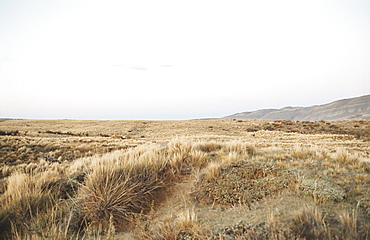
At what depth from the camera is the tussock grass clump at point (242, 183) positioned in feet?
14.1

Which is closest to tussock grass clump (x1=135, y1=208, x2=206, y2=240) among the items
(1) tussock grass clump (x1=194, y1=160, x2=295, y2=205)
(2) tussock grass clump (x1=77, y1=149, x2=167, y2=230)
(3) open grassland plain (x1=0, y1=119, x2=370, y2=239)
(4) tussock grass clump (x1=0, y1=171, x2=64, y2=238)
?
(3) open grassland plain (x1=0, y1=119, x2=370, y2=239)

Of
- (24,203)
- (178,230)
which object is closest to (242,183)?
(178,230)

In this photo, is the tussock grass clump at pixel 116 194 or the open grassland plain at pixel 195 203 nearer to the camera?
the open grassland plain at pixel 195 203

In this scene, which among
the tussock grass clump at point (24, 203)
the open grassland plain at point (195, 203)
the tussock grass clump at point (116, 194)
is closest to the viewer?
the open grassland plain at point (195, 203)

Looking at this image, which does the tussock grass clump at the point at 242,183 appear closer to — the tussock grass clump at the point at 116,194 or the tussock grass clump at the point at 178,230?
the tussock grass clump at the point at 178,230

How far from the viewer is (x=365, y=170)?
19.4 ft

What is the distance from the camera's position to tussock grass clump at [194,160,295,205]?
4312 millimetres

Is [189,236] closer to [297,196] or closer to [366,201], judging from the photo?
[297,196]

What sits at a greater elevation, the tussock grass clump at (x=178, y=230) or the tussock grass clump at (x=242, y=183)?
the tussock grass clump at (x=242, y=183)

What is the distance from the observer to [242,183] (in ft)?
15.6

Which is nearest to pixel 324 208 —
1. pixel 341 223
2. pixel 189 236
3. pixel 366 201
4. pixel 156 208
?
pixel 341 223

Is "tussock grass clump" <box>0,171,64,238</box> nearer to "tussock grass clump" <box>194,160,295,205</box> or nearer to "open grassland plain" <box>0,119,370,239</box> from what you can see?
"open grassland plain" <box>0,119,370,239</box>

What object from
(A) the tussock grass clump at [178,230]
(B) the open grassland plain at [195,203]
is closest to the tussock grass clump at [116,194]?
(B) the open grassland plain at [195,203]

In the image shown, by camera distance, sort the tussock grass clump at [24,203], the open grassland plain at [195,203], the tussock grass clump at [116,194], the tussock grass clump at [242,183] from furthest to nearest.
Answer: the tussock grass clump at [242,183]
the tussock grass clump at [116,194]
the tussock grass clump at [24,203]
the open grassland plain at [195,203]
